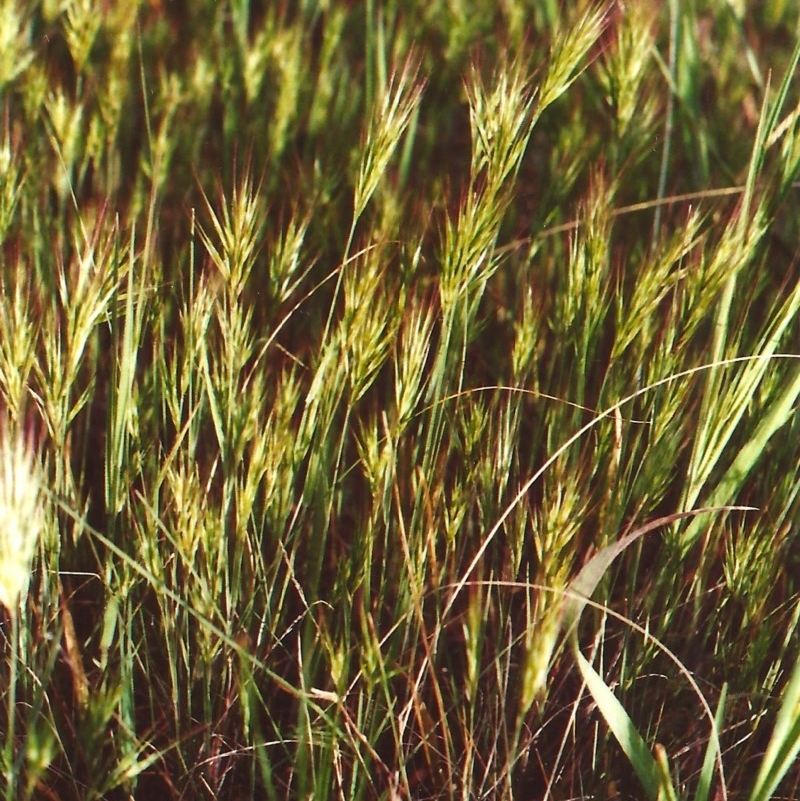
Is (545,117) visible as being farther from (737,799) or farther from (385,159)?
(737,799)

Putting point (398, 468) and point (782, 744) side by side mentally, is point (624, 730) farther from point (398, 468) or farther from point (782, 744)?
point (398, 468)

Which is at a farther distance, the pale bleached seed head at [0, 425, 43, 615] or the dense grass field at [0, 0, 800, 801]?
the dense grass field at [0, 0, 800, 801]

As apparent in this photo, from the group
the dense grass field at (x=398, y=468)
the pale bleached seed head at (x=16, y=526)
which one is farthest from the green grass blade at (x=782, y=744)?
the pale bleached seed head at (x=16, y=526)

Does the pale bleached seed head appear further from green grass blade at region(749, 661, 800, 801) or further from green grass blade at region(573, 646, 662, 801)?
green grass blade at region(749, 661, 800, 801)

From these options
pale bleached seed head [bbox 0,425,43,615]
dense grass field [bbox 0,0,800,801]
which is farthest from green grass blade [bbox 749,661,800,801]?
pale bleached seed head [bbox 0,425,43,615]

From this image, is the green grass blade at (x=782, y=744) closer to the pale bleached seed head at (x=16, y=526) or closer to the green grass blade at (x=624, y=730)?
the green grass blade at (x=624, y=730)

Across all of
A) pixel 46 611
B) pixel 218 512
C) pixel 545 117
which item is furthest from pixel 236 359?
pixel 545 117

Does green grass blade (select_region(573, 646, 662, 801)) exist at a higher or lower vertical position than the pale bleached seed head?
lower

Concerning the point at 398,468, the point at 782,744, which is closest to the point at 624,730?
the point at 782,744

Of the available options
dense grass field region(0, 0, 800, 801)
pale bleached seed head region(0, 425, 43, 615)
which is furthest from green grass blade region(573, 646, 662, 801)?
pale bleached seed head region(0, 425, 43, 615)
